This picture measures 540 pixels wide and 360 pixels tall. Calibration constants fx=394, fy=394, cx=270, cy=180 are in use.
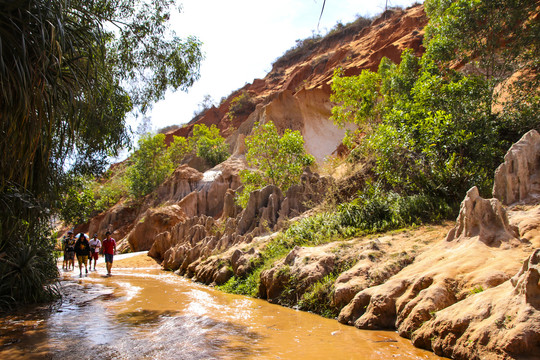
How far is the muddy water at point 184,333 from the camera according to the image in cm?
501

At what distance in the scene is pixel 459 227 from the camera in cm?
700

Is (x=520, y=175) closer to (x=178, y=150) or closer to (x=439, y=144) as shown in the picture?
(x=439, y=144)

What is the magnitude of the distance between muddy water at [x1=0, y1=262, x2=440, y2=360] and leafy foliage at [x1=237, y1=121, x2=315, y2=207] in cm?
→ 1237

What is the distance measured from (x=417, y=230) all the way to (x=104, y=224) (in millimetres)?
36221

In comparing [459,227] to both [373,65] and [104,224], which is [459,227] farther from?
[104,224]

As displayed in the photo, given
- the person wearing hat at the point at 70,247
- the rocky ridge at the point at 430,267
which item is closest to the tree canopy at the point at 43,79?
the rocky ridge at the point at 430,267

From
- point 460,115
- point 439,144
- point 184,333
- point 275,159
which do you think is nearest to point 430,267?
point 184,333

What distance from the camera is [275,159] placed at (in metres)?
22.1

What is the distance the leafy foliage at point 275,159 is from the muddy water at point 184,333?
12.4 metres

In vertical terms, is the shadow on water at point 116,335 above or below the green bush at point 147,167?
below

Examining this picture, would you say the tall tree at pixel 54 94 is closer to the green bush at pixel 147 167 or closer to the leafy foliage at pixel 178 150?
the green bush at pixel 147 167

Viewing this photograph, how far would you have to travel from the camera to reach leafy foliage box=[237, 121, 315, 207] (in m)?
21.4

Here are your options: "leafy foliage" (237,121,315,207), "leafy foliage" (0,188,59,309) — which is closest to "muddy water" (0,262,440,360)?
"leafy foliage" (0,188,59,309)

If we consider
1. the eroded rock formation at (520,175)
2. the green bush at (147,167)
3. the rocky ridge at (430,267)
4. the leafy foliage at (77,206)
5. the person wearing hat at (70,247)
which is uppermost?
the green bush at (147,167)
